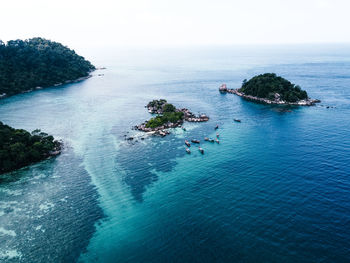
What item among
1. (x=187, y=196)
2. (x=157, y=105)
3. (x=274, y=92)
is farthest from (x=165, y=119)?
(x=274, y=92)

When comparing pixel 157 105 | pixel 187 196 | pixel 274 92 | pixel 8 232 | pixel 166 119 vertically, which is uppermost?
pixel 274 92

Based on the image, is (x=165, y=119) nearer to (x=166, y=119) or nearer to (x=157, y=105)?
(x=166, y=119)

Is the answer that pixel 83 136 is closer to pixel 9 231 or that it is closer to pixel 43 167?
pixel 43 167

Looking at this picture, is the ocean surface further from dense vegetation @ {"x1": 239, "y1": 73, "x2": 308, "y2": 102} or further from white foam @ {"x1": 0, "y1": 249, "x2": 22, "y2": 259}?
dense vegetation @ {"x1": 239, "y1": 73, "x2": 308, "y2": 102}

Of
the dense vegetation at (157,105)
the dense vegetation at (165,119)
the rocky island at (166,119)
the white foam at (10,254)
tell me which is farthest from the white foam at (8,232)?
the dense vegetation at (157,105)

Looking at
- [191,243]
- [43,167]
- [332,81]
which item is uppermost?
[332,81]

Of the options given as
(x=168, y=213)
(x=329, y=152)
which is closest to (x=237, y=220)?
(x=168, y=213)
